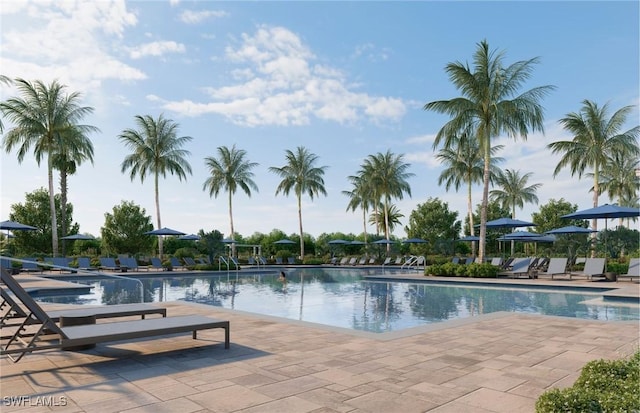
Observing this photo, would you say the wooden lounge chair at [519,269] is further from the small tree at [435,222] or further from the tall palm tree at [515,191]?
the tall palm tree at [515,191]

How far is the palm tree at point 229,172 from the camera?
121ft

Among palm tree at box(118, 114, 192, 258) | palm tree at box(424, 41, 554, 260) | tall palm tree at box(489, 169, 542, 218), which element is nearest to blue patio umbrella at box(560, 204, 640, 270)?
palm tree at box(424, 41, 554, 260)

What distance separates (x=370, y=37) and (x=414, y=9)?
3.63 metres

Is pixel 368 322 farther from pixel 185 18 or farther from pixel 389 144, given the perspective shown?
pixel 389 144

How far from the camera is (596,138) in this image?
26594mm

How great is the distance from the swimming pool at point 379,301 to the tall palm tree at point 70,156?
1260cm

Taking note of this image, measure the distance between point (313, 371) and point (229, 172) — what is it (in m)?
33.7

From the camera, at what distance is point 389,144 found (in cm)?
3766

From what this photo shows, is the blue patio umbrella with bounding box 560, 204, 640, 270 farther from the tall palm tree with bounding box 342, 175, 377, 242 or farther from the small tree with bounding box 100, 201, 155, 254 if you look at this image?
the small tree with bounding box 100, 201, 155, 254

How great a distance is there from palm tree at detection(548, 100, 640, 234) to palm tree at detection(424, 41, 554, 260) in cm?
1005

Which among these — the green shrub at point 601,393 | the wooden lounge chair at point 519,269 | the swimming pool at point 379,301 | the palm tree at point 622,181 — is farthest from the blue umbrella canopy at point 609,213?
the palm tree at point 622,181

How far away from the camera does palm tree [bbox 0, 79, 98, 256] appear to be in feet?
81.4

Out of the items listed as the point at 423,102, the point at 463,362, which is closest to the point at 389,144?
the point at 423,102

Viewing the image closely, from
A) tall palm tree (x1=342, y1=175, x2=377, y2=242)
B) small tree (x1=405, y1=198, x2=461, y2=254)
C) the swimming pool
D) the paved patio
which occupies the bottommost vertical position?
the swimming pool
